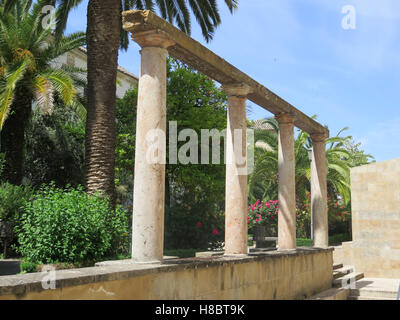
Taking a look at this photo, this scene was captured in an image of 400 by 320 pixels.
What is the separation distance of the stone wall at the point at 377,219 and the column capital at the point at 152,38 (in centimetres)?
1042

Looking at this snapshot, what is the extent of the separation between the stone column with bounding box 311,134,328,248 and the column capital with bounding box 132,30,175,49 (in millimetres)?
6847

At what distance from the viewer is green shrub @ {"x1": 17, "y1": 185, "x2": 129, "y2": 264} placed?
31.2ft

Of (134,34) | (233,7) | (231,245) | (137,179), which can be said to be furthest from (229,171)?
(233,7)

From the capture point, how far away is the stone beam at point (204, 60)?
6.00 meters

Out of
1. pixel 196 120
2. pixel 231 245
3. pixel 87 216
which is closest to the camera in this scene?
pixel 231 245

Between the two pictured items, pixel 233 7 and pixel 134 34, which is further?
pixel 233 7

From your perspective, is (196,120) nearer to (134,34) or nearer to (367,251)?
(367,251)

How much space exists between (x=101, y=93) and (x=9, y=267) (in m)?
5.27

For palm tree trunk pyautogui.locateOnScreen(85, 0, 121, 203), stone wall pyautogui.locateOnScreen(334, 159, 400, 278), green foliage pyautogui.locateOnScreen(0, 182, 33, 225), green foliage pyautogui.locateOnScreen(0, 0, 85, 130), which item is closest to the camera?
palm tree trunk pyautogui.locateOnScreen(85, 0, 121, 203)

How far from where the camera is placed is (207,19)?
15.4 m

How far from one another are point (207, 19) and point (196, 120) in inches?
147

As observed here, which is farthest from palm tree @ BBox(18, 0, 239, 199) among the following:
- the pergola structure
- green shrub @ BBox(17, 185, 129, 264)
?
the pergola structure

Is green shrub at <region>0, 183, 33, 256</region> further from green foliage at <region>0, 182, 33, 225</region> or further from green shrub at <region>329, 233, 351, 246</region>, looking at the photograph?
green shrub at <region>329, 233, 351, 246</region>
